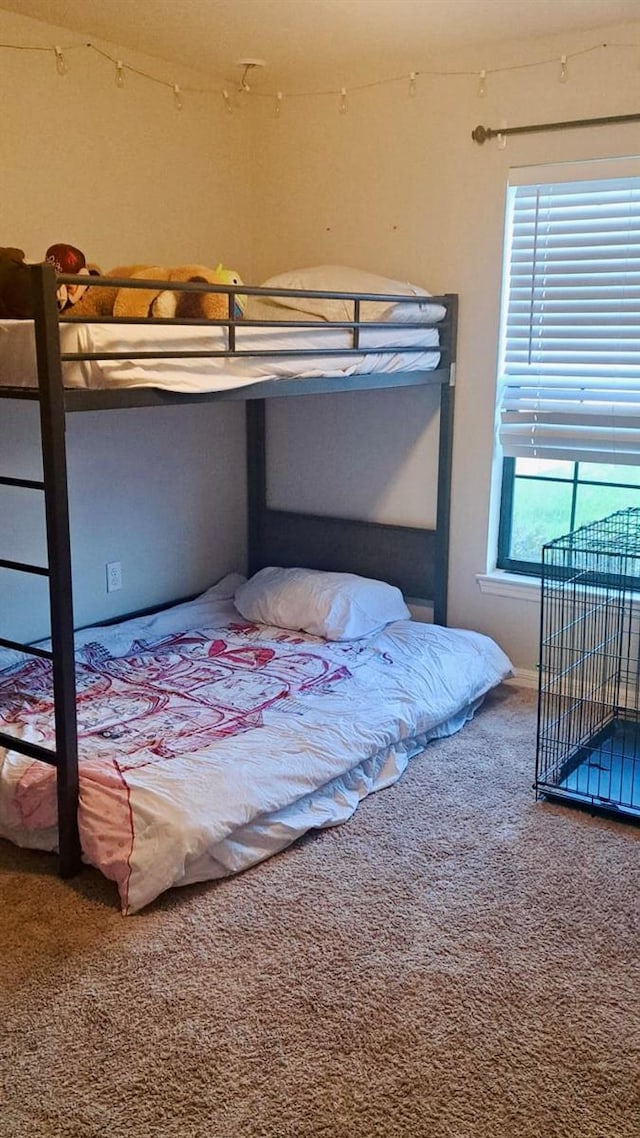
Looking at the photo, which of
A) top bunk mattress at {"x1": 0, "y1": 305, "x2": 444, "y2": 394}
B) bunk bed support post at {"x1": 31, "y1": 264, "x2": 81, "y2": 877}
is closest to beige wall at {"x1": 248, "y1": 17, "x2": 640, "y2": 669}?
top bunk mattress at {"x1": 0, "y1": 305, "x2": 444, "y2": 394}

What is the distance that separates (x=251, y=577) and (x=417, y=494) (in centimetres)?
80

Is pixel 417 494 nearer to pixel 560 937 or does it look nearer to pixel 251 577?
pixel 251 577

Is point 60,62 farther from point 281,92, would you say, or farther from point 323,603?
point 323,603

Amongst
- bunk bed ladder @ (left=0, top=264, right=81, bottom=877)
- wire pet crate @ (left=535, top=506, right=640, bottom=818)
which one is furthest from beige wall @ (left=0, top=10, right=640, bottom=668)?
bunk bed ladder @ (left=0, top=264, right=81, bottom=877)

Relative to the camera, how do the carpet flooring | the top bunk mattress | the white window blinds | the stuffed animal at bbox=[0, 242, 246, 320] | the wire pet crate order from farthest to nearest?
1. the white window blinds
2. the wire pet crate
3. the stuffed animal at bbox=[0, 242, 246, 320]
4. the top bunk mattress
5. the carpet flooring

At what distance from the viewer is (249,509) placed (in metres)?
4.19

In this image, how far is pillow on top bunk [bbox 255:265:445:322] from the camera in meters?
3.11

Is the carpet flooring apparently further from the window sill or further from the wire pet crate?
the window sill

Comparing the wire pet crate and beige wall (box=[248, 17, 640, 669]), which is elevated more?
beige wall (box=[248, 17, 640, 669])

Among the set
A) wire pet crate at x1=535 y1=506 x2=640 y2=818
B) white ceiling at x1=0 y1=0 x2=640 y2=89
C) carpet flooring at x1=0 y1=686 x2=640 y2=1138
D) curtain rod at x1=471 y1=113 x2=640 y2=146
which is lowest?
carpet flooring at x1=0 y1=686 x2=640 y2=1138

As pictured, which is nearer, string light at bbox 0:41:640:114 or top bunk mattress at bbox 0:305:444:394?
top bunk mattress at bbox 0:305:444:394

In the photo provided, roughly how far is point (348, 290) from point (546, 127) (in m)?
0.82

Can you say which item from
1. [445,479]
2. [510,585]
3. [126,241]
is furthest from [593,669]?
[126,241]

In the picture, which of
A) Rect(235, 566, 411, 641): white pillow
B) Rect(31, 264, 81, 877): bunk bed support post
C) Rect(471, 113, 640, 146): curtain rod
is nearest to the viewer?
Rect(31, 264, 81, 877): bunk bed support post
